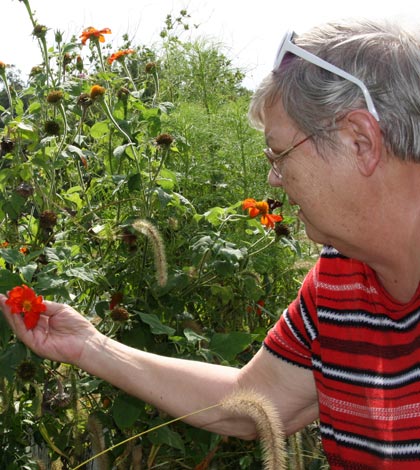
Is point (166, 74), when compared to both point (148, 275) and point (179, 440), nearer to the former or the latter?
point (148, 275)

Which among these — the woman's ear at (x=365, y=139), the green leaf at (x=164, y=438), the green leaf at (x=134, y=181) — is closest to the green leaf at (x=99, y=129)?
the green leaf at (x=134, y=181)

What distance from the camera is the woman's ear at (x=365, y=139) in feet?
5.44

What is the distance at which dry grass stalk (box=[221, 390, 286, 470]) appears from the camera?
1.48 meters

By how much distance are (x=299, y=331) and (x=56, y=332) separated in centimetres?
61

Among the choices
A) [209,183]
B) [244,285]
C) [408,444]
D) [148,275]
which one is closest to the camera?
[408,444]

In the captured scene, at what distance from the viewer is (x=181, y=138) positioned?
9.25ft

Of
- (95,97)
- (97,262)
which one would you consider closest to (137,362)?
(97,262)

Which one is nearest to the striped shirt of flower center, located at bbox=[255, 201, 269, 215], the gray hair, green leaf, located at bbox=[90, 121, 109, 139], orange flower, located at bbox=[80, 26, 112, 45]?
the gray hair

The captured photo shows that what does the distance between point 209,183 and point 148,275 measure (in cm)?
59

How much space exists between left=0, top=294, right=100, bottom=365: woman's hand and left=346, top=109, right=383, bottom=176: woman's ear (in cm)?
84

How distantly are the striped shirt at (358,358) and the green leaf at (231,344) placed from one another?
18cm

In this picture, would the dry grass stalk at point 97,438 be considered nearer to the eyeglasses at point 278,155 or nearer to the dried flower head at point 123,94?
the eyeglasses at point 278,155

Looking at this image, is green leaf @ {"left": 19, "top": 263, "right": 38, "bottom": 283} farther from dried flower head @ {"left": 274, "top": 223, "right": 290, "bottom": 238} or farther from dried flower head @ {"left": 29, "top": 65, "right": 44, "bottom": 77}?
dried flower head @ {"left": 29, "top": 65, "right": 44, "bottom": 77}

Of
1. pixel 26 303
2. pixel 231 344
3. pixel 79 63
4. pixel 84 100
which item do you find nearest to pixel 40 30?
pixel 84 100
